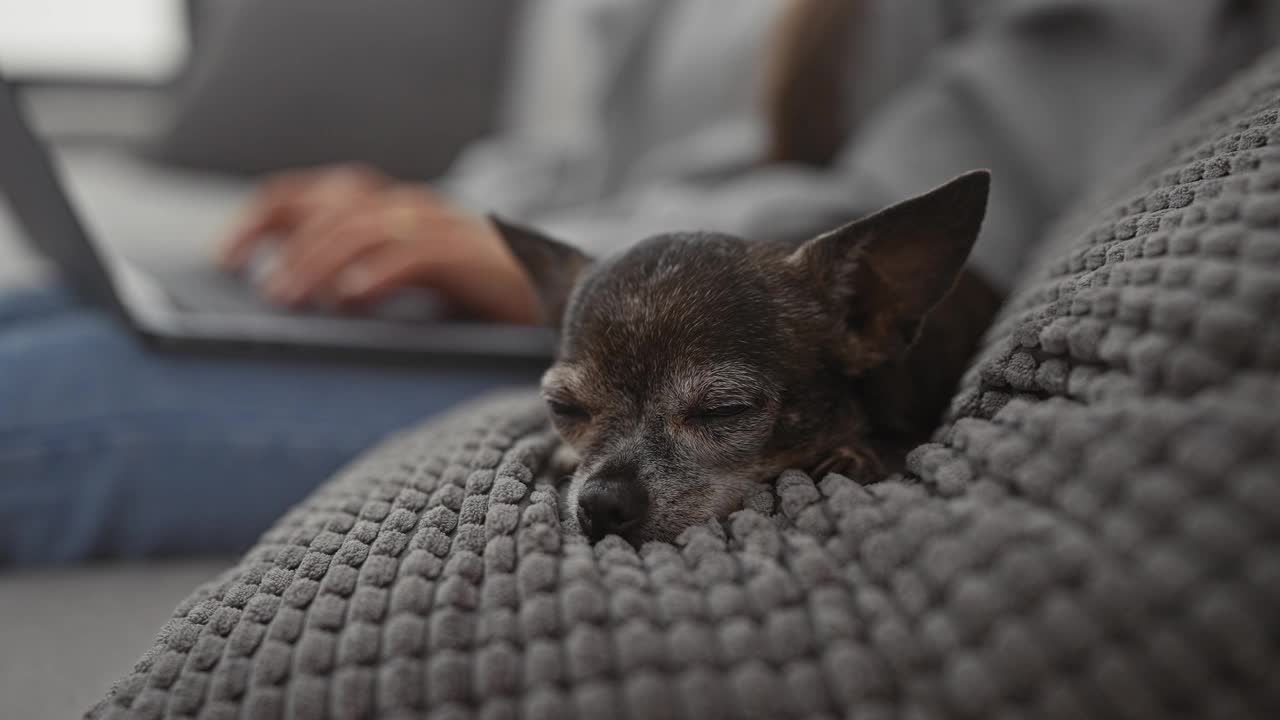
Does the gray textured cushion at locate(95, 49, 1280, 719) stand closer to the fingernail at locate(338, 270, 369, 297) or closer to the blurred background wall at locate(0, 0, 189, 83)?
the fingernail at locate(338, 270, 369, 297)

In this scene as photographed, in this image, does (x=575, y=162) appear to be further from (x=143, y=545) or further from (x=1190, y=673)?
(x=1190, y=673)

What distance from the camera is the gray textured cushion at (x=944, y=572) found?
0.51 metres

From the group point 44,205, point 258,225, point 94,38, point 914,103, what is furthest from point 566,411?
point 94,38

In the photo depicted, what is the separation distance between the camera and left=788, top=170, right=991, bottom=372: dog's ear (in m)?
0.91

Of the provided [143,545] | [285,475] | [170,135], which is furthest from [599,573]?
[170,135]

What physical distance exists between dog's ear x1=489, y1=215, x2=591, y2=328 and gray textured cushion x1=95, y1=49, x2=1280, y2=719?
0.48m

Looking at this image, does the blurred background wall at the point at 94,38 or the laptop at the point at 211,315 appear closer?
the laptop at the point at 211,315

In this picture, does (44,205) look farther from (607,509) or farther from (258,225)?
(607,509)

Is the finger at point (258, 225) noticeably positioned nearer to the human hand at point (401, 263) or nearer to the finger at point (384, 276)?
the human hand at point (401, 263)

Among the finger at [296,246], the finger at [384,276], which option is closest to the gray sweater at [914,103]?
the finger at [384,276]

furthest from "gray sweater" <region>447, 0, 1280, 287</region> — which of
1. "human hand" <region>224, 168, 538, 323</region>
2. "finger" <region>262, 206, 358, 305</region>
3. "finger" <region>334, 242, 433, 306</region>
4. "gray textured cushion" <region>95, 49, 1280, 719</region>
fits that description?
"gray textured cushion" <region>95, 49, 1280, 719</region>

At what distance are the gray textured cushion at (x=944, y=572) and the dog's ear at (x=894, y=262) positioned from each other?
0.43ft

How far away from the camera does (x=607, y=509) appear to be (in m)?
0.85

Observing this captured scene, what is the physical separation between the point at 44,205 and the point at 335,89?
209cm
